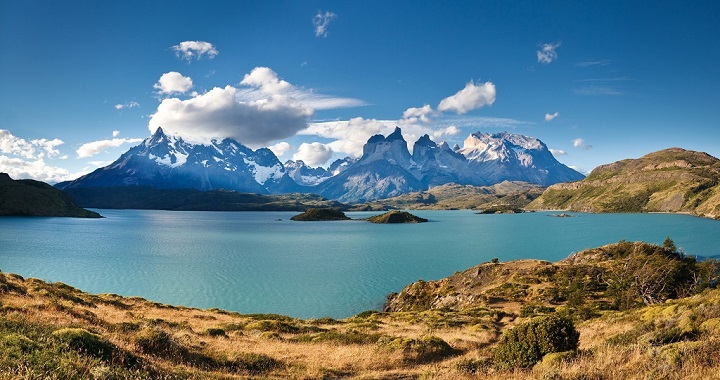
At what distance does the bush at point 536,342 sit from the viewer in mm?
22688

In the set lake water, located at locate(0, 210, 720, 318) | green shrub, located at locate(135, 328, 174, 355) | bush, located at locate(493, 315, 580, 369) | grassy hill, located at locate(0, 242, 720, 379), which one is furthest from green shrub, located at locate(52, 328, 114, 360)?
lake water, located at locate(0, 210, 720, 318)

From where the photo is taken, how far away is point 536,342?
23.8m

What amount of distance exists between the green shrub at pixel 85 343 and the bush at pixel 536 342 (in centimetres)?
2029

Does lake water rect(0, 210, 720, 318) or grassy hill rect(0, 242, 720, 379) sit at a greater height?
grassy hill rect(0, 242, 720, 379)

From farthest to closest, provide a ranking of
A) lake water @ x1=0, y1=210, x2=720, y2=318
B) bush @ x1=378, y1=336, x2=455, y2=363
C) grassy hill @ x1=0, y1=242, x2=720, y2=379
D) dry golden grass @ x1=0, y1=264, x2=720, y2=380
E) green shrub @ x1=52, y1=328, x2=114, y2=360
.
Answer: lake water @ x1=0, y1=210, x2=720, y2=318
bush @ x1=378, y1=336, x2=455, y2=363
green shrub @ x1=52, y1=328, x2=114, y2=360
grassy hill @ x1=0, y1=242, x2=720, y2=379
dry golden grass @ x1=0, y1=264, x2=720, y2=380

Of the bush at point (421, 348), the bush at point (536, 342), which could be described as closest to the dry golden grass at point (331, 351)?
the bush at point (421, 348)

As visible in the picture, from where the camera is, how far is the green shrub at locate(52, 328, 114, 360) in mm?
17188

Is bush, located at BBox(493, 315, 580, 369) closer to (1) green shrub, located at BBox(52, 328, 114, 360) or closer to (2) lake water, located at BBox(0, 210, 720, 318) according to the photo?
(1) green shrub, located at BBox(52, 328, 114, 360)

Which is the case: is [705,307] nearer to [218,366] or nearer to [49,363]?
[218,366]

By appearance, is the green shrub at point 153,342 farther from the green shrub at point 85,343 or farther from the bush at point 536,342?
the bush at point 536,342

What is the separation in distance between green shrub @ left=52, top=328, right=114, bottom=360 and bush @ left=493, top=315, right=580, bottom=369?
2029 cm

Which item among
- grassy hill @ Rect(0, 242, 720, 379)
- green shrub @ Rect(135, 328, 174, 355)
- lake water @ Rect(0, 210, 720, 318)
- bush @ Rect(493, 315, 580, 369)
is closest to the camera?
grassy hill @ Rect(0, 242, 720, 379)

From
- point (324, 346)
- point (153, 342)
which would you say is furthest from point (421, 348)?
point (153, 342)

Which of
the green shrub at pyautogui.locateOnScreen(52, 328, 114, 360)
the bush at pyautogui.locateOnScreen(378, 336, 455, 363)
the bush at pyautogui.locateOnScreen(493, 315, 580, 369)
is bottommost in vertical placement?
the bush at pyautogui.locateOnScreen(378, 336, 455, 363)
